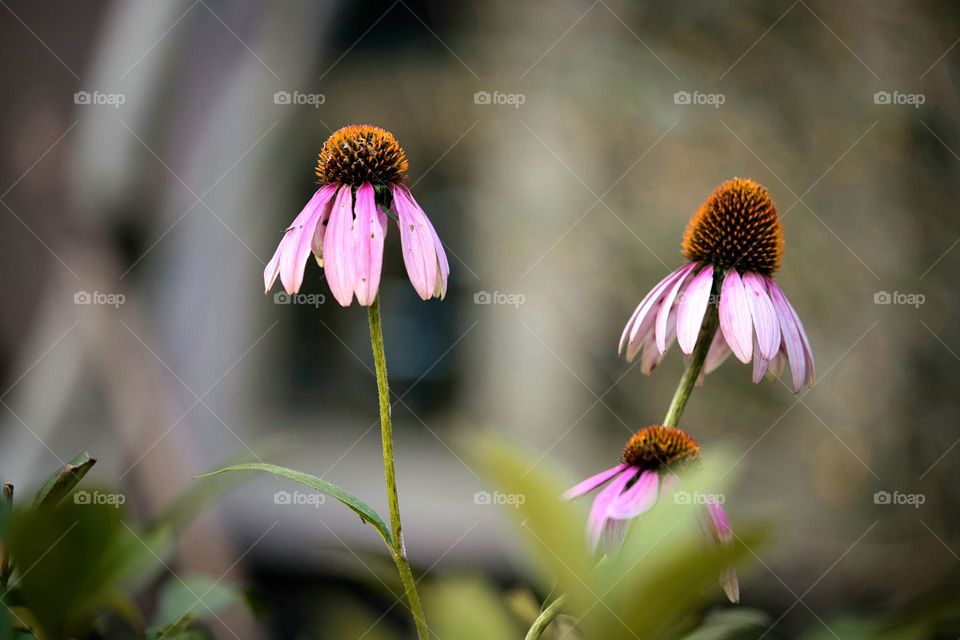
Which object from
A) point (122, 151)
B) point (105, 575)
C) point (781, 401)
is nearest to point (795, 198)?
point (781, 401)

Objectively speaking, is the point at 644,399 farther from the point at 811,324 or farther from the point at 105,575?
the point at 105,575

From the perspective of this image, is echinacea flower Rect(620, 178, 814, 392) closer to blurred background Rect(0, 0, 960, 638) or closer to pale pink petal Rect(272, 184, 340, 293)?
pale pink petal Rect(272, 184, 340, 293)

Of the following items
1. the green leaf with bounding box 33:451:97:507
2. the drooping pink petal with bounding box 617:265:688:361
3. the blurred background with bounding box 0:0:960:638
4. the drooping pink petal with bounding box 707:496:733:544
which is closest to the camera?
the green leaf with bounding box 33:451:97:507

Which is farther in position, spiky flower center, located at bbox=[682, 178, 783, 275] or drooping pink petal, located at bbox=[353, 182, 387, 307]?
spiky flower center, located at bbox=[682, 178, 783, 275]

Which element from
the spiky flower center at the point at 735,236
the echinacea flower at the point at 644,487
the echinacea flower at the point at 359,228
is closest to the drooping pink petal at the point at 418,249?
the echinacea flower at the point at 359,228

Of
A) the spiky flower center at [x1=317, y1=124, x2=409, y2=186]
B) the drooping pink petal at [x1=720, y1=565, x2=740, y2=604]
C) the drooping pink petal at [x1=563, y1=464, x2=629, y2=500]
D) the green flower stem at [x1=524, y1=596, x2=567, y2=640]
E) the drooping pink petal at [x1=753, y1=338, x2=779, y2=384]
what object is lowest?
the green flower stem at [x1=524, y1=596, x2=567, y2=640]

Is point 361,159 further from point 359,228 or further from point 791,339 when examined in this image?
point 791,339

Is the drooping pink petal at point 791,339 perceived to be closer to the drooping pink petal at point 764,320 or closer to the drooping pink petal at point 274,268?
the drooping pink petal at point 764,320

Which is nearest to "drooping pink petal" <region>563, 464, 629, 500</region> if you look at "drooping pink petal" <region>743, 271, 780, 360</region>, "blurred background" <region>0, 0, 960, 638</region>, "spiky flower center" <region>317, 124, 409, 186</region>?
"drooping pink petal" <region>743, 271, 780, 360</region>
